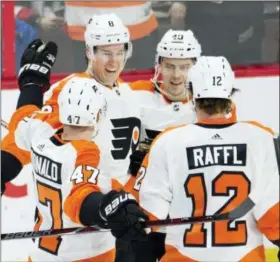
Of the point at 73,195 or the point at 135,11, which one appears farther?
the point at 135,11

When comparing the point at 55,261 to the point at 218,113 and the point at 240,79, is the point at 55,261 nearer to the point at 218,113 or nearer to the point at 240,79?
the point at 218,113

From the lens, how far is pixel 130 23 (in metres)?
4.73

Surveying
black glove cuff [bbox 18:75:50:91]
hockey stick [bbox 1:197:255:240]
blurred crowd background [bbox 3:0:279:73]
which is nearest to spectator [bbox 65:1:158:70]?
blurred crowd background [bbox 3:0:279:73]

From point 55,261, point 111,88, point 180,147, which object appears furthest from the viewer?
point 111,88

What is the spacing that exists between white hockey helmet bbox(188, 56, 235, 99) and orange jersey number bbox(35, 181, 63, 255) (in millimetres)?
437

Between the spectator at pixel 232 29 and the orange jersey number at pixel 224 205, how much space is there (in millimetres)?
2195

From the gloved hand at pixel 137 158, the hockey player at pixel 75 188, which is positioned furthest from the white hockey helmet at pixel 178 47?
the hockey player at pixel 75 188

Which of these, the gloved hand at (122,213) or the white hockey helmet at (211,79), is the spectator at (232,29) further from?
the gloved hand at (122,213)

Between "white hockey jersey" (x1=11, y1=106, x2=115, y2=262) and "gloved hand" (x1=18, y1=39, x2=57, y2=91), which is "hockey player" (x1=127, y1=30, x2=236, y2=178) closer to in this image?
"gloved hand" (x1=18, y1=39, x2=57, y2=91)

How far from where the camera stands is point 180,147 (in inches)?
107

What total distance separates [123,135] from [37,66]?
354 mm

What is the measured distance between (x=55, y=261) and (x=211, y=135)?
0.60m

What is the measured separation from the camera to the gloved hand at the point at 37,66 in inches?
136

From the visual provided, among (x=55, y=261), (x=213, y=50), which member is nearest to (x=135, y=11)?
(x=213, y=50)
